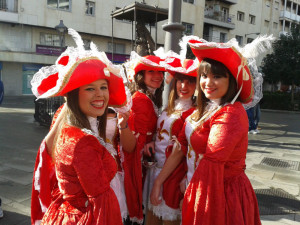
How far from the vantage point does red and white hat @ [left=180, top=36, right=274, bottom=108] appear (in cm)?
171

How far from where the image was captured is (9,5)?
1961 centimetres

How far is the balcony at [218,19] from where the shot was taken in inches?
1085

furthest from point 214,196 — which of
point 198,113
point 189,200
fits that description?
point 198,113

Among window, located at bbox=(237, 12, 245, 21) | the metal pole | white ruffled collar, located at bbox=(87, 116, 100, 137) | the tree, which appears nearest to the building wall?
the tree

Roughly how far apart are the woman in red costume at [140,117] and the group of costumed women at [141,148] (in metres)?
0.01

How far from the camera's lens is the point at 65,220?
153 cm

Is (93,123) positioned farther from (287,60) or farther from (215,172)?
(287,60)

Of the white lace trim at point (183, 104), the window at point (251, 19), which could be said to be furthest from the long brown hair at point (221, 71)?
the window at point (251, 19)

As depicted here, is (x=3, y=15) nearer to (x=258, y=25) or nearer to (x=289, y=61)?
(x=289, y=61)

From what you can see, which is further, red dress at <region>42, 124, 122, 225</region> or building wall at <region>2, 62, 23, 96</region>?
building wall at <region>2, 62, 23, 96</region>

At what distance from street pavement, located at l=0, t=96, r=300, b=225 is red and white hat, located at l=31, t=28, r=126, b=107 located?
2.10m

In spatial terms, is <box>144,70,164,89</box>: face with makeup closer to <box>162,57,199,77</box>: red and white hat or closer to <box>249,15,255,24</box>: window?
<box>162,57,199,77</box>: red and white hat

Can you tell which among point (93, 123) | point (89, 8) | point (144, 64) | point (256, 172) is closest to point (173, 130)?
point (144, 64)

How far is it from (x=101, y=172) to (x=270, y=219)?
287 cm
